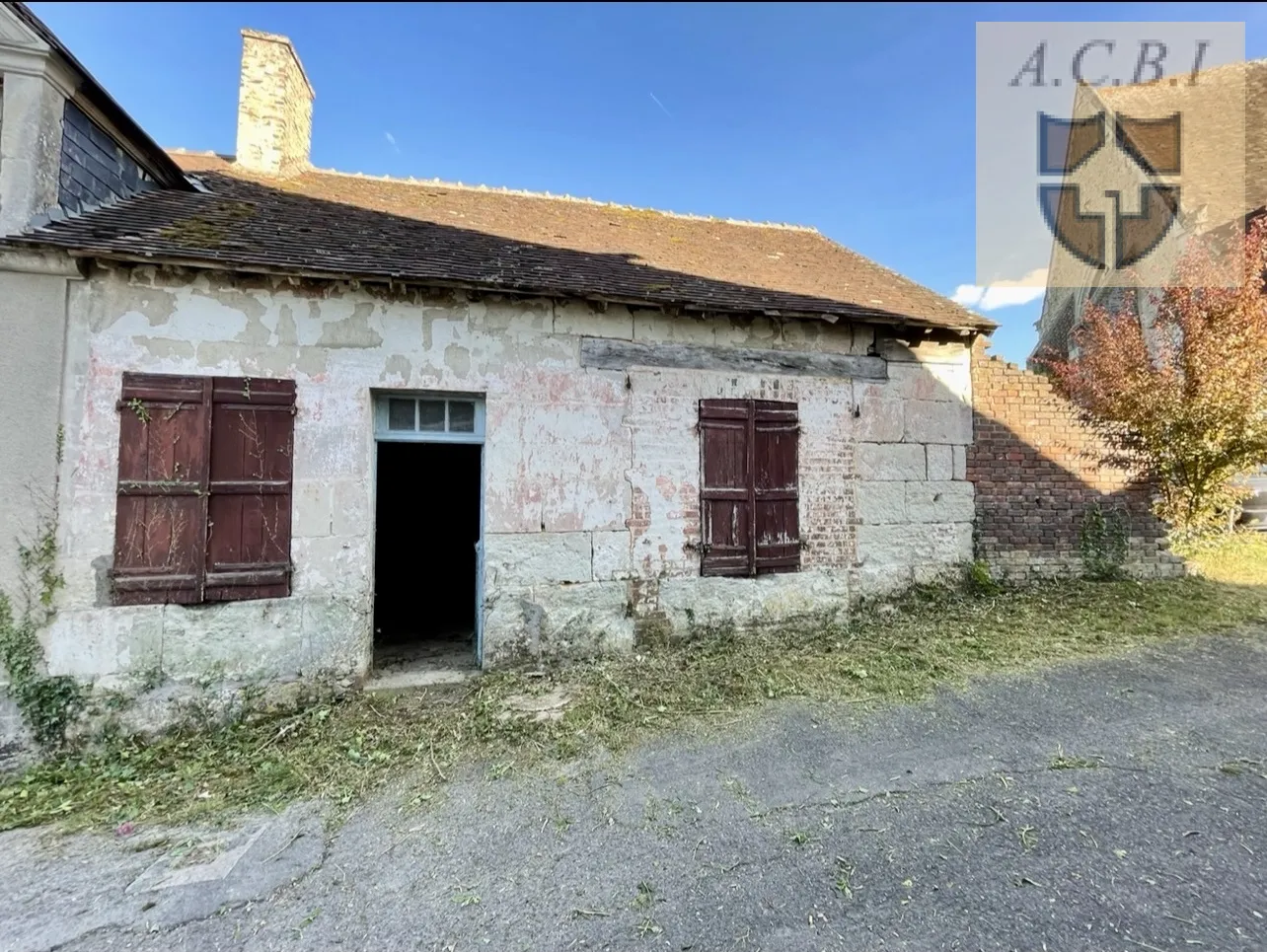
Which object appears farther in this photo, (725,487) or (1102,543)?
(1102,543)

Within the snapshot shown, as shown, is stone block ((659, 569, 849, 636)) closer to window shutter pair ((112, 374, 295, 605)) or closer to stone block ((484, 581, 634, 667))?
stone block ((484, 581, 634, 667))

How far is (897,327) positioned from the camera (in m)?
6.25

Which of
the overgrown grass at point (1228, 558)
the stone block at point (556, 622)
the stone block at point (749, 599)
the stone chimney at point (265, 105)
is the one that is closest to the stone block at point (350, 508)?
the stone block at point (556, 622)

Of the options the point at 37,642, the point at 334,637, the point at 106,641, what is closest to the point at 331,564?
the point at 334,637

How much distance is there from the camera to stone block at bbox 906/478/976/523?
6.32 meters

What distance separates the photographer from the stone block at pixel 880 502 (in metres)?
6.10

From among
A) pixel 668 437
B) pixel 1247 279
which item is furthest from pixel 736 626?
pixel 1247 279

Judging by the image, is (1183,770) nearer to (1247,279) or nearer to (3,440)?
(1247,279)

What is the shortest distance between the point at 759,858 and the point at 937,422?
5326mm

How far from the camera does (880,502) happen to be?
6.18 metres

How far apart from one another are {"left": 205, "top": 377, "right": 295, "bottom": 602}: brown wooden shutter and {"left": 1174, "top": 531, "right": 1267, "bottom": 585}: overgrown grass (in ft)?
32.6

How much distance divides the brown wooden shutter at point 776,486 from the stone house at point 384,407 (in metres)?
0.04

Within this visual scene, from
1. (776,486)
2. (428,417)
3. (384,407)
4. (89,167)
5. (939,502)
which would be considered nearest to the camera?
(89,167)

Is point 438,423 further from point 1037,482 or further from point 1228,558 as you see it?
point 1228,558
